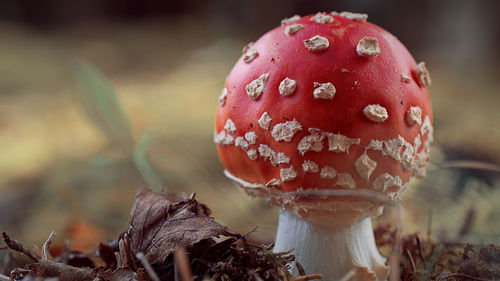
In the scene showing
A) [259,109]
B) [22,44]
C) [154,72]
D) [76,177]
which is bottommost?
[259,109]

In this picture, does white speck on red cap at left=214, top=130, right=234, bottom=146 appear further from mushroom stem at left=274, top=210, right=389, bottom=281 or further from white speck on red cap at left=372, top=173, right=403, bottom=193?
white speck on red cap at left=372, top=173, right=403, bottom=193

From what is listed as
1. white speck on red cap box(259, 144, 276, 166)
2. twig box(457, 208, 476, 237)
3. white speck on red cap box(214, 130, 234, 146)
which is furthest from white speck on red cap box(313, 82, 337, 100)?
twig box(457, 208, 476, 237)

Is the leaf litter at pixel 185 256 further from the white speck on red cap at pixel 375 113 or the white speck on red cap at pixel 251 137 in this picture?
the white speck on red cap at pixel 375 113

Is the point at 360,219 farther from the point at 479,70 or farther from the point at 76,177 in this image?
the point at 479,70

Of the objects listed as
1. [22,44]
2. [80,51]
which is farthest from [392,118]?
[22,44]

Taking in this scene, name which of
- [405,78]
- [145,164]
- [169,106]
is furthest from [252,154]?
[169,106]

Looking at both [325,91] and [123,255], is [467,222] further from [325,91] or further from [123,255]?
[123,255]
